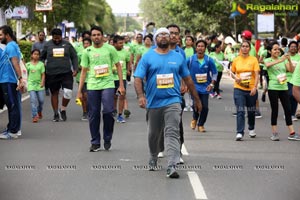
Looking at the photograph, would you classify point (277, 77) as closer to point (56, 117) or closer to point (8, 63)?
point (8, 63)

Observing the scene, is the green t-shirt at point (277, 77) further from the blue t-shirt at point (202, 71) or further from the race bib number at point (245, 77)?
the blue t-shirt at point (202, 71)

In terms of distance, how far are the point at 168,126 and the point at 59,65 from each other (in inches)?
275

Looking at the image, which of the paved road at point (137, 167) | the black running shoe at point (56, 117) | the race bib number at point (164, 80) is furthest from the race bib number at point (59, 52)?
the race bib number at point (164, 80)

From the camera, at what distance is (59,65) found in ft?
51.8

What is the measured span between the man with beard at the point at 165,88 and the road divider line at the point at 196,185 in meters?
0.23

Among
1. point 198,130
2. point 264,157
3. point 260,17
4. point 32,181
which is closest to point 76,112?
point 198,130

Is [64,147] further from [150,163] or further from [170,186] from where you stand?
[170,186]

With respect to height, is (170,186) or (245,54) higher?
(245,54)

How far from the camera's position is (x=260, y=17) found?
119 feet

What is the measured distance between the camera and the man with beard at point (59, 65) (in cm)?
1571

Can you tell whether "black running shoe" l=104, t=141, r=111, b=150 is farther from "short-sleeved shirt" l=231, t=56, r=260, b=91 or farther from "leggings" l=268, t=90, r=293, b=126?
"leggings" l=268, t=90, r=293, b=126

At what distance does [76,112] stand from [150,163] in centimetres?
822

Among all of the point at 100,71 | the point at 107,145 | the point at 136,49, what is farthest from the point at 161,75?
the point at 136,49

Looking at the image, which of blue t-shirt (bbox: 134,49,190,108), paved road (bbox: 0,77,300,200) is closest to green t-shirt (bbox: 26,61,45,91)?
paved road (bbox: 0,77,300,200)
